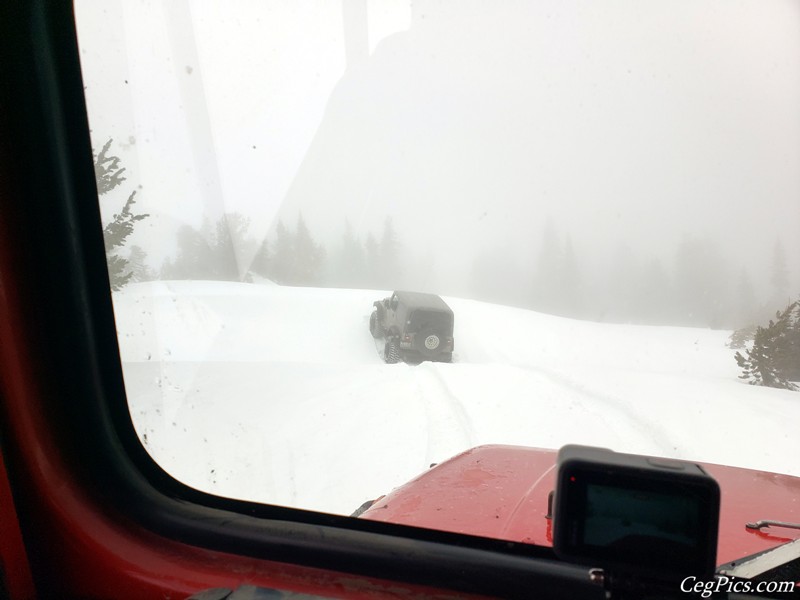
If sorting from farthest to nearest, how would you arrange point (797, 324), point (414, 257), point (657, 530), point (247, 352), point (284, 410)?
1. point (247, 352)
2. point (284, 410)
3. point (414, 257)
4. point (797, 324)
5. point (657, 530)

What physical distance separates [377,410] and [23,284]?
3.53 metres

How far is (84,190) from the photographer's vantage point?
5.77 ft

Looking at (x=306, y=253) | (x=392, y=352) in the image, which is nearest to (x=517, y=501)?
(x=306, y=253)

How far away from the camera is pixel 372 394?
5.13 metres

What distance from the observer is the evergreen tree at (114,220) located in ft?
6.20

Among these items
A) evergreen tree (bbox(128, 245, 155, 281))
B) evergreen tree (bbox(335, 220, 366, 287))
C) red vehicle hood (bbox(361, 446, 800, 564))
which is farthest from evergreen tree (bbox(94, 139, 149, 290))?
red vehicle hood (bbox(361, 446, 800, 564))

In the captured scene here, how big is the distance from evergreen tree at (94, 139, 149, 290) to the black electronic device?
1.78 metres

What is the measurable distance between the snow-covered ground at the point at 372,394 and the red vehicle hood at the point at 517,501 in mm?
484

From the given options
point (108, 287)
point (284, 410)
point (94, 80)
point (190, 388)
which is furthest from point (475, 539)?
point (284, 410)

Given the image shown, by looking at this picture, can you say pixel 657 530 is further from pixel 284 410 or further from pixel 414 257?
pixel 284 410

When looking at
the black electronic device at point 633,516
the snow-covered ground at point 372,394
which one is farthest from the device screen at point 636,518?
the snow-covered ground at point 372,394

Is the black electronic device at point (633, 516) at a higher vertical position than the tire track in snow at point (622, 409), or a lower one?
higher

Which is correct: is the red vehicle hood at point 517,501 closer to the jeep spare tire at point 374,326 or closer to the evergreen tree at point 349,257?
the evergreen tree at point 349,257

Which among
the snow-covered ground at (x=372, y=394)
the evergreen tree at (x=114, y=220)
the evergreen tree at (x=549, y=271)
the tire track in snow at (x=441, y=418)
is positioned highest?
the evergreen tree at (x=114, y=220)
